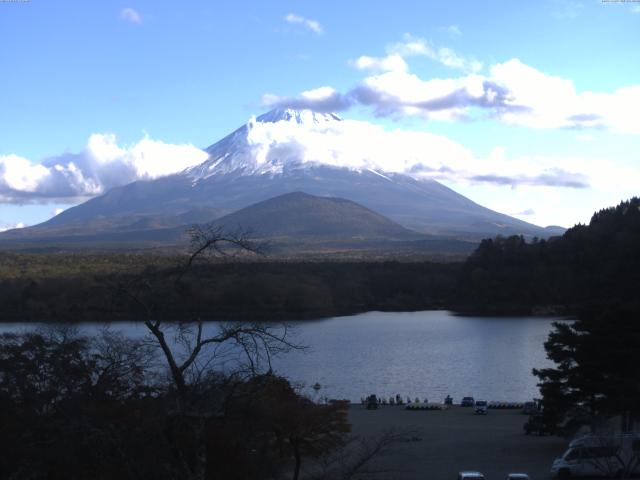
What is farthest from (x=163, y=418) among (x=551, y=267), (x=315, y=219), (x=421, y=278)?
(x=315, y=219)

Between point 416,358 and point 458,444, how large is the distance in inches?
509

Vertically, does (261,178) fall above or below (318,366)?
above


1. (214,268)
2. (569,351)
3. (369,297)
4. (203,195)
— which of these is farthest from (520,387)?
(203,195)

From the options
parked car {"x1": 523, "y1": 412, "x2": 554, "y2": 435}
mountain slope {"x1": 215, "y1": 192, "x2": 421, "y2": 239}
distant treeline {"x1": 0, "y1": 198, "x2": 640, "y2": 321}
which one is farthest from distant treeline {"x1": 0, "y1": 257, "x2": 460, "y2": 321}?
mountain slope {"x1": 215, "y1": 192, "x2": 421, "y2": 239}

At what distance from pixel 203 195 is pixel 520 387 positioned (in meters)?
131

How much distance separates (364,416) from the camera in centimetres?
1541

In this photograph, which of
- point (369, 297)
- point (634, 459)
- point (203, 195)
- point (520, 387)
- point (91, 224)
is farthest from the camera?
point (203, 195)

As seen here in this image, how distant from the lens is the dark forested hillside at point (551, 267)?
4334cm

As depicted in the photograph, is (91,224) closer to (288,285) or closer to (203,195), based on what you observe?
(203,195)

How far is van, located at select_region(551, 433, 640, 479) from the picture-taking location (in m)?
9.33

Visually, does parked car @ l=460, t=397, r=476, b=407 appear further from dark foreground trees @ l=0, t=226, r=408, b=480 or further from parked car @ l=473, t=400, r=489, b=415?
dark foreground trees @ l=0, t=226, r=408, b=480

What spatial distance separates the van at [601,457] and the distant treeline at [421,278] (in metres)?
23.0

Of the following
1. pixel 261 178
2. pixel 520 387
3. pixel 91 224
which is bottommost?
pixel 520 387

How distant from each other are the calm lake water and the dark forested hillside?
6687 mm
